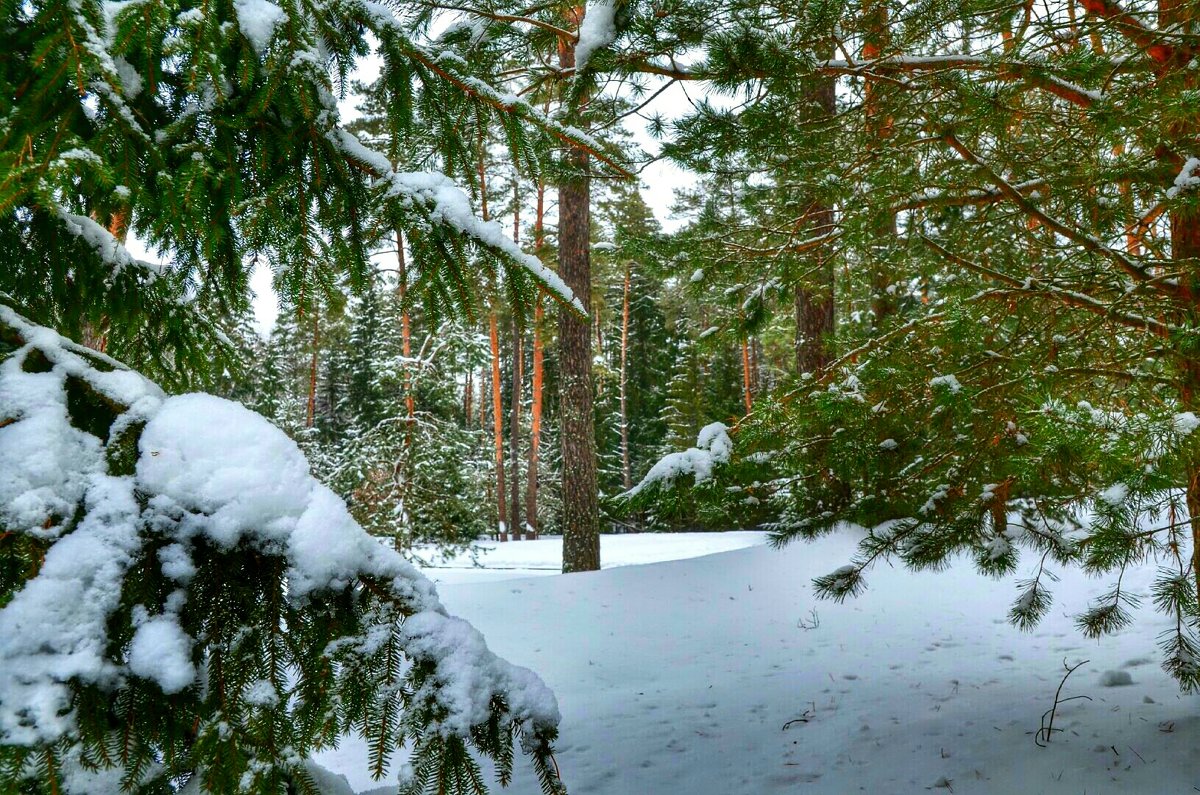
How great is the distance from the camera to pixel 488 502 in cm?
1816

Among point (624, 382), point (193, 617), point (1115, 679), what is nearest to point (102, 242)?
point (193, 617)

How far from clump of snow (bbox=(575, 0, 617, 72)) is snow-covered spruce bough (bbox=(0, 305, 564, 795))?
2.46 meters

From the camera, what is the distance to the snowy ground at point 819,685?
3180mm

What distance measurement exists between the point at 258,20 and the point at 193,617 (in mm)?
1632

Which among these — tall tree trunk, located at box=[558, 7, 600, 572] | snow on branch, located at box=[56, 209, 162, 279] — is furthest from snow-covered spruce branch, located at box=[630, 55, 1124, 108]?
tall tree trunk, located at box=[558, 7, 600, 572]

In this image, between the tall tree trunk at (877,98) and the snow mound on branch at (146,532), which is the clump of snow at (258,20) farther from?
the tall tree trunk at (877,98)

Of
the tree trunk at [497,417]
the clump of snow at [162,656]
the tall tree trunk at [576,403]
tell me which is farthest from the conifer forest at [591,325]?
the tree trunk at [497,417]

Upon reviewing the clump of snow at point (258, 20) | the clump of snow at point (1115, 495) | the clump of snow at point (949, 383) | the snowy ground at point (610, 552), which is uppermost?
the clump of snow at point (258, 20)

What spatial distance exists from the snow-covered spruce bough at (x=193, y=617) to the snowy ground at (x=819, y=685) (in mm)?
2238

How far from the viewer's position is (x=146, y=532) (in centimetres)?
117

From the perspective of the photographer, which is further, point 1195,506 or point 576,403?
point 576,403

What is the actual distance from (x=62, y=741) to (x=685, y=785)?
2.88 meters

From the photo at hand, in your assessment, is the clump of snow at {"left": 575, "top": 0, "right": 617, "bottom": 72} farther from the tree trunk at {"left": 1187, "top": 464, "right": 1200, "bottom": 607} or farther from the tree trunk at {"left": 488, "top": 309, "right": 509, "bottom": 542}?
the tree trunk at {"left": 488, "top": 309, "right": 509, "bottom": 542}

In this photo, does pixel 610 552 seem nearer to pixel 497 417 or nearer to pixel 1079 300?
pixel 497 417
